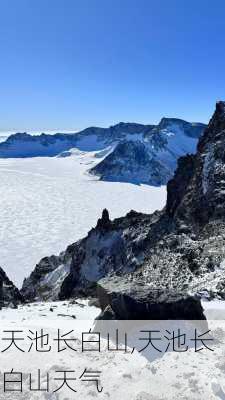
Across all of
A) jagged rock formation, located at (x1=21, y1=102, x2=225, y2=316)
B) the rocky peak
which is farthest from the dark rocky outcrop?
the rocky peak

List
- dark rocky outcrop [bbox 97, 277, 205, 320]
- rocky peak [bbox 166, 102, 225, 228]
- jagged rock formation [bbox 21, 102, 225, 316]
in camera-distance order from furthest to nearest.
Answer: rocky peak [bbox 166, 102, 225, 228] < jagged rock formation [bbox 21, 102, 225, 316] < dark rocky outcrop [bbox 97, 277, 205, 320]

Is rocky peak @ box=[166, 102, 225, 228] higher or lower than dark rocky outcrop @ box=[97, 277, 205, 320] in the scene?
higher

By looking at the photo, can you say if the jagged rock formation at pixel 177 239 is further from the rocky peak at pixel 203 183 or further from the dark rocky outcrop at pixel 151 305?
the dark rocky outcrop at pixel 151 305

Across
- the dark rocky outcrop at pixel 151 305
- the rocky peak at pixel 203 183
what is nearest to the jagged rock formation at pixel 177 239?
the rocky peak at pixel 203 183

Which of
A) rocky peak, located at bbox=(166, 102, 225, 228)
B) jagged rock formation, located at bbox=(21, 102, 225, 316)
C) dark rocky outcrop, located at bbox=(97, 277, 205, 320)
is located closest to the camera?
dark rocky outcrop, located at bbox=(97, 277, 205, 320)

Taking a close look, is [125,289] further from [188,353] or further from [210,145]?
[210,145]

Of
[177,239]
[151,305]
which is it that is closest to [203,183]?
[177,239]

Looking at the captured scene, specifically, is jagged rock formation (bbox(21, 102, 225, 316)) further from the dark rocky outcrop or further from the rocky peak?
the dark rocky outcrop

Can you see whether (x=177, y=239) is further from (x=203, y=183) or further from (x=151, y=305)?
(x=151, y=305)
